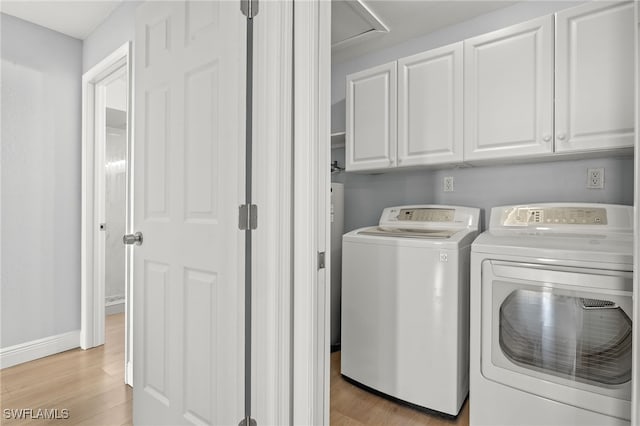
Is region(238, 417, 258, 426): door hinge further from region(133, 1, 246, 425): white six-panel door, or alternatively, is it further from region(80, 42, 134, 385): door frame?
region(80, 42, 134, 385): door frame

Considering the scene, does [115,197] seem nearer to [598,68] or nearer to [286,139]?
[286,139]

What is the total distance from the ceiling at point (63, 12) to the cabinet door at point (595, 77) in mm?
2652

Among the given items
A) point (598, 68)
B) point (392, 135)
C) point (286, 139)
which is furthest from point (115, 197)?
point (598, 68)

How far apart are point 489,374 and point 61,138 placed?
319 cm

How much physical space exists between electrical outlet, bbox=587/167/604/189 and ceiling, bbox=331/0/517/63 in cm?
117

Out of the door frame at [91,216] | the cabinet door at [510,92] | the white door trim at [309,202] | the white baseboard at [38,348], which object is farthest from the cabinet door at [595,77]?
the white baseboard at [38,348]

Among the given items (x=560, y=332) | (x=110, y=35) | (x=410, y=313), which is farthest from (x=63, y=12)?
(x=560, y=332)

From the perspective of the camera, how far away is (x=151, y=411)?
5.11ft

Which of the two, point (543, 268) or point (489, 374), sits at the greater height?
point (543, 268)

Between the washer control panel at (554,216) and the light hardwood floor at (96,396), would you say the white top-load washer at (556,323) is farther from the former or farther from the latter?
the light hardwood floor at (96,396)

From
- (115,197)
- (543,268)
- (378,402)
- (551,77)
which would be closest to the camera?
(543,268)

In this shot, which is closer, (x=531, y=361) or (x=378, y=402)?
(x=531, y=361)

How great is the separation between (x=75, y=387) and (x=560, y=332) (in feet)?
8.66

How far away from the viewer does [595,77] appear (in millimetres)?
1680
